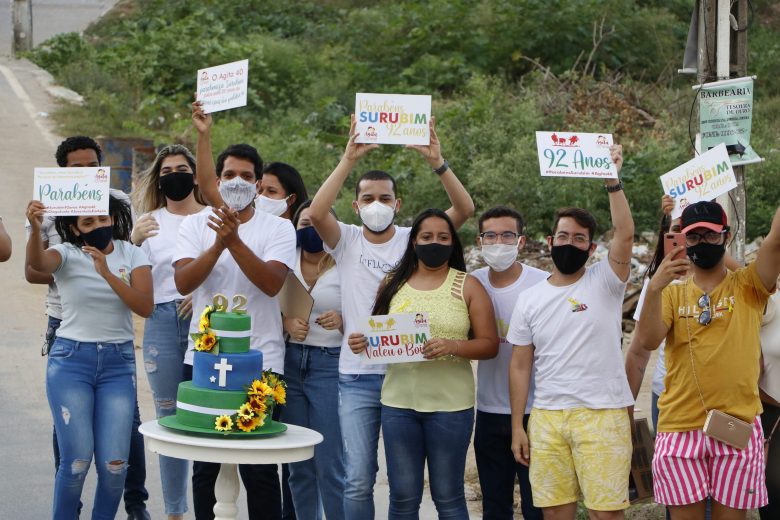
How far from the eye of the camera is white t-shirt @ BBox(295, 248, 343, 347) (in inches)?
244

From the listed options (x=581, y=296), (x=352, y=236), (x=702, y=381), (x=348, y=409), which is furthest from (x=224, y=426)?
(x=702, y=381)

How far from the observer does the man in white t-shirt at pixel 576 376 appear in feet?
17.9

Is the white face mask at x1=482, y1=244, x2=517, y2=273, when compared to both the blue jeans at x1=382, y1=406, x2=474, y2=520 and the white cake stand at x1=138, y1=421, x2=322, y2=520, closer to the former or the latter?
the blue jeans at x1=382, y1=406, x2=474, y2=520

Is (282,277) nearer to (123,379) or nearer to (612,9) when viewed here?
(123,379)

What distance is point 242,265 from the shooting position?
580cm

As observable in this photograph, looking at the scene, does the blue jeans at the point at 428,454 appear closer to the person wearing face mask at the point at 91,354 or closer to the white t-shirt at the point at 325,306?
the white t-shirt at the point at 325,306

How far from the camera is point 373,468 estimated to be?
5.89 m

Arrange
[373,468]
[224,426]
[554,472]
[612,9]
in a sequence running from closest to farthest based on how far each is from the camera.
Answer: [224,426] < [554,472] < [373,468] < [612,9]

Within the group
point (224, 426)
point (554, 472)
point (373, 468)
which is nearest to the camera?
point (224, 426)

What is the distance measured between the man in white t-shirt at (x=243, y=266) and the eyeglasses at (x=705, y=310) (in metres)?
2.12

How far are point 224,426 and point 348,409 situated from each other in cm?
95

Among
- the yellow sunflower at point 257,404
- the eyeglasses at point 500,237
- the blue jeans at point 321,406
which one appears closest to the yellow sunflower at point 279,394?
the yellow sunflower at point 257,404

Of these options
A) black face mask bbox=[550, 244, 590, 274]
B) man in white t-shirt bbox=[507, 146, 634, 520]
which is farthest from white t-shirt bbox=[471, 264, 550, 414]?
black face mask bbox=[550, 244, 590, 274]

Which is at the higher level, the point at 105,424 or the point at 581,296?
the point at 581,296
